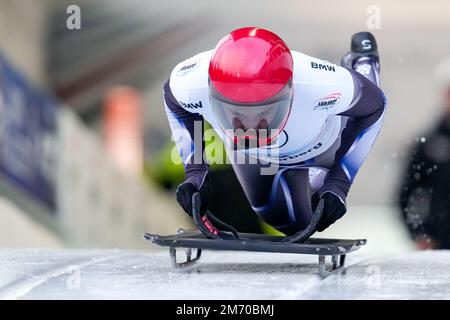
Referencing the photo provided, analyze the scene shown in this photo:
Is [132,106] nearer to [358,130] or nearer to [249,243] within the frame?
[358,130]

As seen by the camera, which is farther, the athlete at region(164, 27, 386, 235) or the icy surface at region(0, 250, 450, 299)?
the athlete at region(164, 27, 386, 235)

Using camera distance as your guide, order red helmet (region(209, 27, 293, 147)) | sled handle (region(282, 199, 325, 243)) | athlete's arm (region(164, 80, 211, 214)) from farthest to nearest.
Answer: athlete's arm (region(164, 80, 211, 214))
sled handle (region(282, 199, 325, 243))
red helmet (region(209, 27, 293, 147))

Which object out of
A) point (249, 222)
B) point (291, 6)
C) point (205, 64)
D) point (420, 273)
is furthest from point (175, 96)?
point (291, 6)

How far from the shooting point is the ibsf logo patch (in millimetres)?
3592

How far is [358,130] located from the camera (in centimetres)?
385

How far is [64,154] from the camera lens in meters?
8.29

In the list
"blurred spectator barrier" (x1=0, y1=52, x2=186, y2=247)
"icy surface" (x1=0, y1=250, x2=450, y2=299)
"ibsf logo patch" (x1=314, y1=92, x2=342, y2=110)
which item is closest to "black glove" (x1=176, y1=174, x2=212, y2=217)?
"icy surface" (x1=0, y1=250, x2=450, y2=299)

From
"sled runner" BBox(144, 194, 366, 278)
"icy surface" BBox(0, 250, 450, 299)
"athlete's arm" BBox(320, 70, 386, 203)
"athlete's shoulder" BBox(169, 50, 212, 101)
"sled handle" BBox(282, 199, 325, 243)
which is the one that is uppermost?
"athlete's shoulder" BBox(169, 50, 212, 101)

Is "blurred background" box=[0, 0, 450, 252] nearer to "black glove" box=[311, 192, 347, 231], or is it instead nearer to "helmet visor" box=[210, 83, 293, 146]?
"black glove" box=[311, 192, 347, 231]

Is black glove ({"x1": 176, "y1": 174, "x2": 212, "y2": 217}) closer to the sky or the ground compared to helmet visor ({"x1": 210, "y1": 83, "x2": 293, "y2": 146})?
closer to the ground

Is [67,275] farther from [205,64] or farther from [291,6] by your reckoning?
[291,6]

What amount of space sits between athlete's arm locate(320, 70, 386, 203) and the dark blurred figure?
2239 millimetres
